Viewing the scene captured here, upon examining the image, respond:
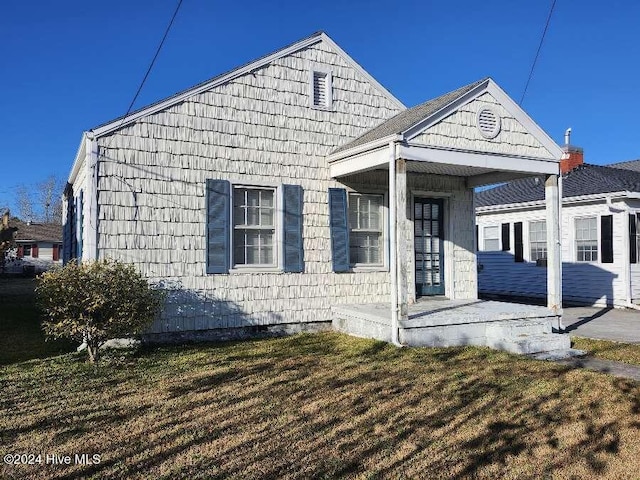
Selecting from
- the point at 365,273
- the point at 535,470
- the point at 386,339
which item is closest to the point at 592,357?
the point at 386,339

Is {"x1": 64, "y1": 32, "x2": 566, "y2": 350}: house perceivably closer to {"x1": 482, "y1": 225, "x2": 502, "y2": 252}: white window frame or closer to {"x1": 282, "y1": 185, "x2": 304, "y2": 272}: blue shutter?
{"x1": 282, "y1": 185, "x2": 304, "y2": 272}: blue shutter

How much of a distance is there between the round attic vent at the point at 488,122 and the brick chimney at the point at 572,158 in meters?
10.2

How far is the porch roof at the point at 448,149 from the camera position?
792 centimetres

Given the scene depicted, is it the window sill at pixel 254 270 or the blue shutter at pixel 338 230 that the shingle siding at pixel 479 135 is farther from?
the window sill at pixel 254 270

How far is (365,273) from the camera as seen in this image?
9.72m

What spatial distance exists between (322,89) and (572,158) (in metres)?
11.9

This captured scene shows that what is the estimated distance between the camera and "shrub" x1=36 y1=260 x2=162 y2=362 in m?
6.50

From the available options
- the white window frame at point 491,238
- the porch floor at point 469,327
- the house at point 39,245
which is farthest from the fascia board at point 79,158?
the house at point 39,245

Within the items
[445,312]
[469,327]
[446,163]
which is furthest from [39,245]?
[469,327]

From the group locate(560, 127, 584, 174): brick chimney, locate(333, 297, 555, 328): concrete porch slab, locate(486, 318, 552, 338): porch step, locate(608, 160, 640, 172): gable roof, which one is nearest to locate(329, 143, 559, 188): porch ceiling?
locate(333, 297, 555, 328): concrete porch slab

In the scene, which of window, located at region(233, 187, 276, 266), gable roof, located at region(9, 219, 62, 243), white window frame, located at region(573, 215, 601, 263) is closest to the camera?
window, located at region(233, 187, 276, 266)

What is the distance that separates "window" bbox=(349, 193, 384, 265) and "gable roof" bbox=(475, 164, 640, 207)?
366 centimetres

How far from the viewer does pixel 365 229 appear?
32.1ft

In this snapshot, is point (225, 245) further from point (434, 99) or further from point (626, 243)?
point (626, 243)
